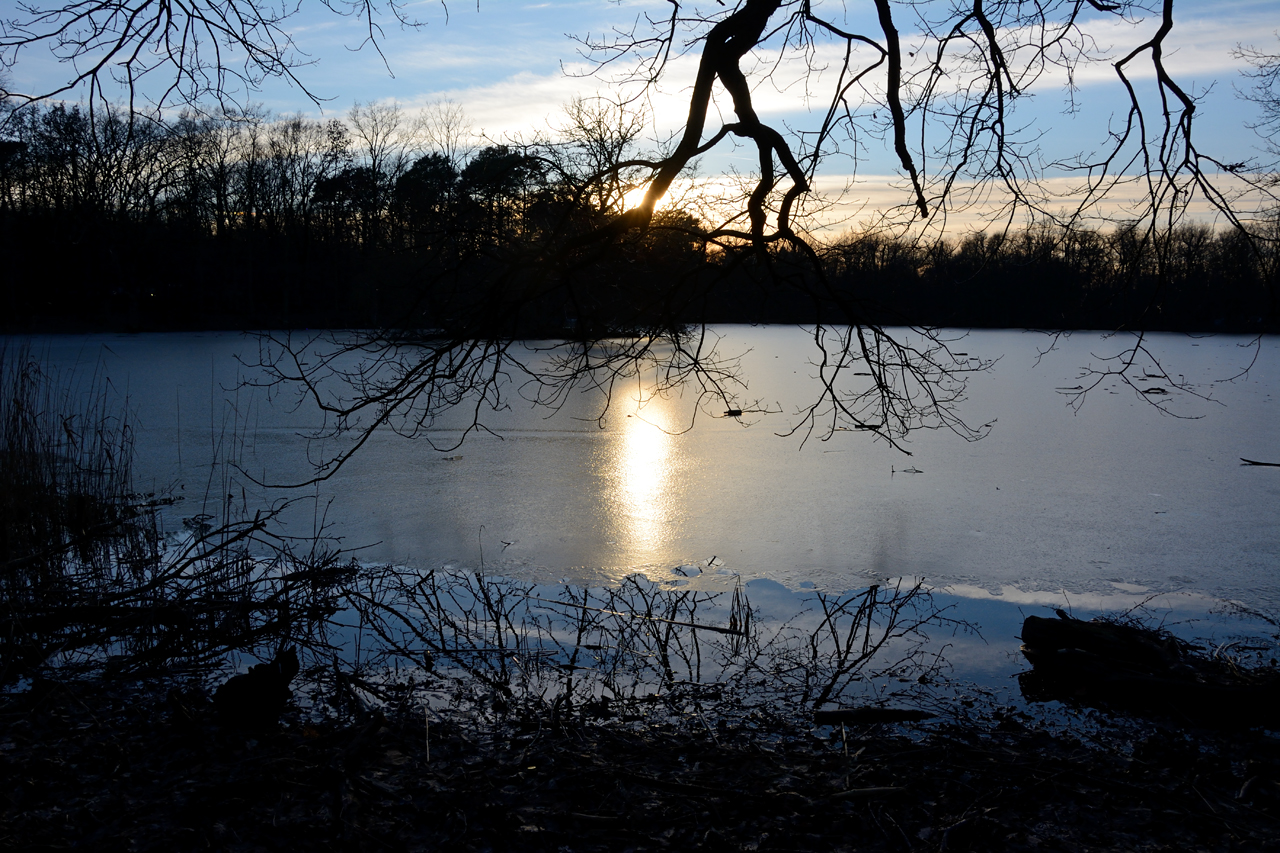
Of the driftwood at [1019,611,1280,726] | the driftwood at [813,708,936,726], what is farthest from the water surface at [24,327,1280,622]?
the driftwood at [813,708,936,726]

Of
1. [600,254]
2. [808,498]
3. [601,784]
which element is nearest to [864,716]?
[601,784]

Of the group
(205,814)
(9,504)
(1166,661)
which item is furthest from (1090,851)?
(9,504)

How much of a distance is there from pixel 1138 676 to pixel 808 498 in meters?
2.83

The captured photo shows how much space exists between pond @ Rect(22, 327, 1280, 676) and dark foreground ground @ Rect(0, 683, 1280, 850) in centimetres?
123

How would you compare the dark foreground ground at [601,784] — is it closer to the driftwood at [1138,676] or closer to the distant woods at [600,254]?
the driftwood at [1138,676]

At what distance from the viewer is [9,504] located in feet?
13.2

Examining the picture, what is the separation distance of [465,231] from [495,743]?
171 centimetres

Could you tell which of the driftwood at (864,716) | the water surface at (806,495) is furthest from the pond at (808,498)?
the driftwood at (864,716)

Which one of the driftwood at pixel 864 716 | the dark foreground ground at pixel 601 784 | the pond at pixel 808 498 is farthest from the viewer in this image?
the pond at pixel 808 498

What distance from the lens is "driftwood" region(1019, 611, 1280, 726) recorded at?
2406 mm

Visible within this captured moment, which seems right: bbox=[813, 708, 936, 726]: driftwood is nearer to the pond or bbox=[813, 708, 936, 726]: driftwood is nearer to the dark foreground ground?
the dark foreground ground

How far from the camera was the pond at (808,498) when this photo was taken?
3.88m

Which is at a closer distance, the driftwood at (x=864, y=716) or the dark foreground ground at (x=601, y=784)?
the dark foreground ground at (x=601, y=784)

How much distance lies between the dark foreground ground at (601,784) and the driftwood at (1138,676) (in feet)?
0.40
